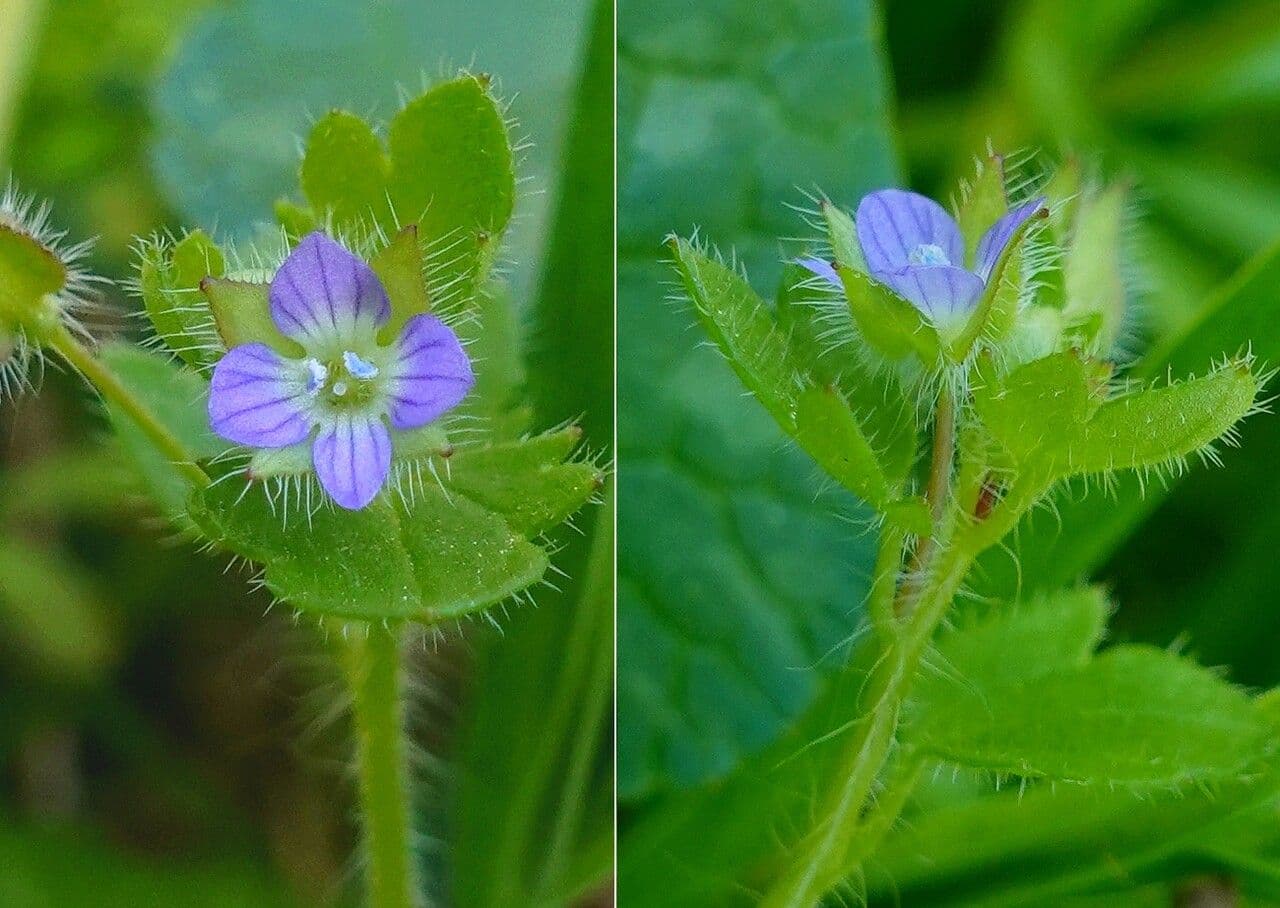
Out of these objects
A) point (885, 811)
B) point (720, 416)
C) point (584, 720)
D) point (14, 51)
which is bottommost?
point (885, 811)

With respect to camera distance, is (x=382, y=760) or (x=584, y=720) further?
(x=584, y=720)

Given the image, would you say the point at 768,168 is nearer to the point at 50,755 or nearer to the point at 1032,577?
the point at 1032,577

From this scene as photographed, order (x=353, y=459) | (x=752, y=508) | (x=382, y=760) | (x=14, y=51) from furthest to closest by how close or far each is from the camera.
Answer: (x=14, y=51) < (x=752, y=508) < (x=382, y=760) < (x=353, y=459)

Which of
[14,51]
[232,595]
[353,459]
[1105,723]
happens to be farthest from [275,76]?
[1105,723]

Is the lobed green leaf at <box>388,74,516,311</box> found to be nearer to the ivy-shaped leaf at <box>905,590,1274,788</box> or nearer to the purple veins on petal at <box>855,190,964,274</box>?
the purple veins on petal at <box>855,190,964,274</box>

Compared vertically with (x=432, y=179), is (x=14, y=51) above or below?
above

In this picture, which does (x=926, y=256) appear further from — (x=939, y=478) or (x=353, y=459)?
(x=353, y=459)
